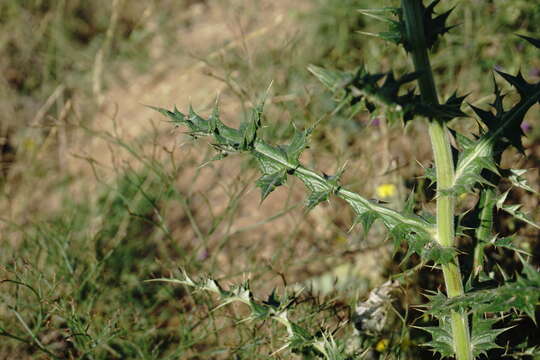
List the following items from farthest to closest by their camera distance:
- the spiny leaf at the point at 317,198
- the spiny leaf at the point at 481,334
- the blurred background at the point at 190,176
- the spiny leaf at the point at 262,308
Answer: the blurred background at the point at 190,176, the spiny leaf at the point at 262,308, the spiny leaf at the point at 481,334, the spiny leaf at the point at 317,198

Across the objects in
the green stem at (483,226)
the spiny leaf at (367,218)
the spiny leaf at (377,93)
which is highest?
the spiny leaf at (377,93)

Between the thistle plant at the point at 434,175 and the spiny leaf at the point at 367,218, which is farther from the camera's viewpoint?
the spiny leaf at the point at 367,218

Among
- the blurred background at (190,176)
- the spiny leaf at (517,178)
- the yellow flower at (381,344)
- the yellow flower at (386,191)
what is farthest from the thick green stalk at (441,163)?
the yellow flower at (386,191)

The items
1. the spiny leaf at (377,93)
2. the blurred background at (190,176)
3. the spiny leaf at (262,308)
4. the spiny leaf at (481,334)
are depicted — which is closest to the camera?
the spiny leaf at (377,93)

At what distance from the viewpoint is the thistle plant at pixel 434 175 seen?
3.91ft

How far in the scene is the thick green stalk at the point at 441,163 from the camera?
121 cm

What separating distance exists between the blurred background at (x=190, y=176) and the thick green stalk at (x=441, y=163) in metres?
0.13

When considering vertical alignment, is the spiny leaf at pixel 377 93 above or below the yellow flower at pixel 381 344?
above

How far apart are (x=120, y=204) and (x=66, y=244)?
0.89 meters

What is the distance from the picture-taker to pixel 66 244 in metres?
2.23

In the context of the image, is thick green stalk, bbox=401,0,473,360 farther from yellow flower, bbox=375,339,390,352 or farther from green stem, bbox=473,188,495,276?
yellow flower, bbox=375,339,390,352

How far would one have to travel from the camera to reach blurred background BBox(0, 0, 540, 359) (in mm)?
2131

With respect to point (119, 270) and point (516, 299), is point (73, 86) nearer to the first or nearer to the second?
point (119, 270)

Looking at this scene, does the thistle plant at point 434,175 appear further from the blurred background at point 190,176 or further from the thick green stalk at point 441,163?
the blurred background at point 190,176
